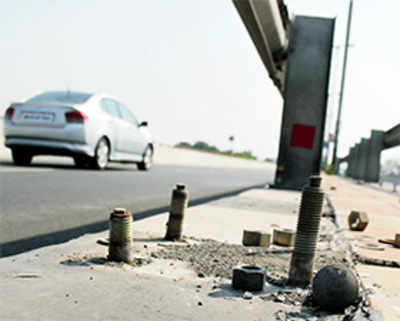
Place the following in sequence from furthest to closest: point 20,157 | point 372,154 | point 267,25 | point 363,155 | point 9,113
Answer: point 363,155 → point 372,154 → point 20,157 → point 9,113 → point 267,25

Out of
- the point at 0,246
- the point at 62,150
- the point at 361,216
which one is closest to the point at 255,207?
the point at 361,216

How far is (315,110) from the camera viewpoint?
33.5 ft

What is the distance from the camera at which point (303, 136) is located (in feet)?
33.9

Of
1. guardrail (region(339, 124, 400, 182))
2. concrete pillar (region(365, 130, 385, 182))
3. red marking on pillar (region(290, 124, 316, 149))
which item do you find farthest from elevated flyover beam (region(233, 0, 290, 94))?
concrete pillar (region(365, 130, 385, 182))

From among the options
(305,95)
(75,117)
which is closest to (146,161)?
(75,117)

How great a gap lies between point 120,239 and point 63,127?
7842 mm

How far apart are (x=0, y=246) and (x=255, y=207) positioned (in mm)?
3799

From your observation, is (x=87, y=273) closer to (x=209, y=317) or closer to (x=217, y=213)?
(x=209, y=317)

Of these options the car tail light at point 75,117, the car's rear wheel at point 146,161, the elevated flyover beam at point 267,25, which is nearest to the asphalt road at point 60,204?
the car tail light at point 75,117

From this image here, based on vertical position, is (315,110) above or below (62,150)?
above

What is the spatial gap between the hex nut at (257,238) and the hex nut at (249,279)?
48.5 inches

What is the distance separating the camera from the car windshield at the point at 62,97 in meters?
10.6

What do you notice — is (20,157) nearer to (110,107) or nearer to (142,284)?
(110,107)

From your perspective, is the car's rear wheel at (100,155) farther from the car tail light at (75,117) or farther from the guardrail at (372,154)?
the guardrail at (372,154)
